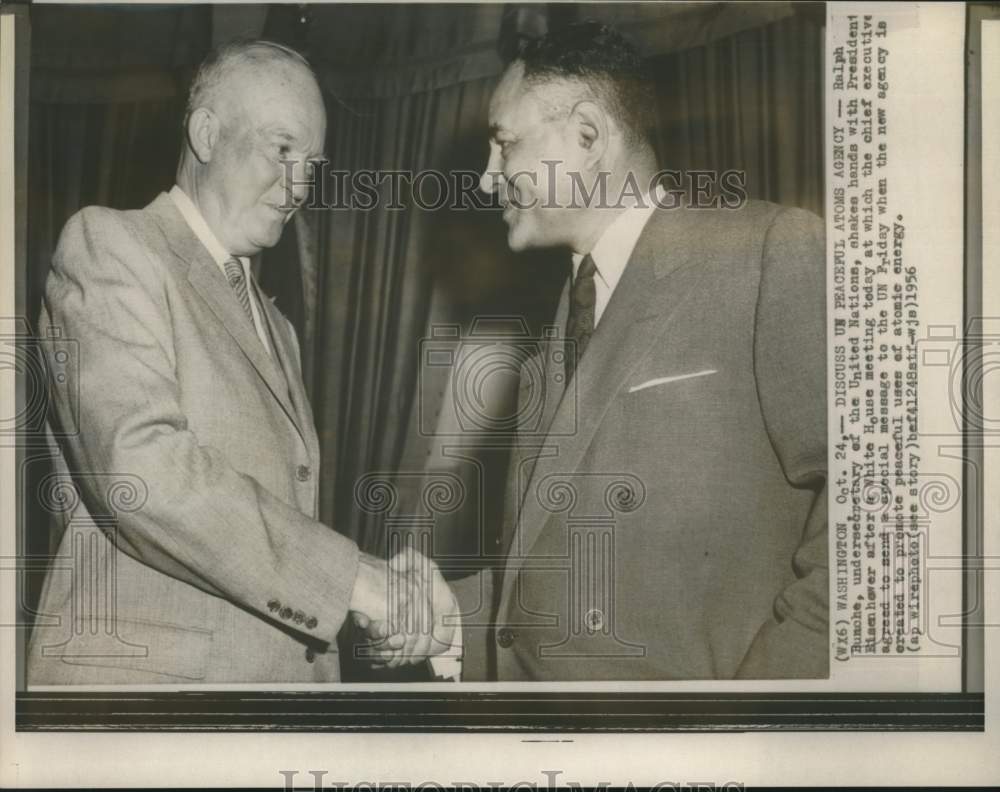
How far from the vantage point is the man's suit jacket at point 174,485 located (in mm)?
2865

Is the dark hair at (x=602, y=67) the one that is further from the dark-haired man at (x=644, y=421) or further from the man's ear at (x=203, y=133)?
the man's ear at (x=203, y=133)

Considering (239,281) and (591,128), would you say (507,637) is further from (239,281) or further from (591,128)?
(591,128)

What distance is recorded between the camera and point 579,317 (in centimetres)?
295

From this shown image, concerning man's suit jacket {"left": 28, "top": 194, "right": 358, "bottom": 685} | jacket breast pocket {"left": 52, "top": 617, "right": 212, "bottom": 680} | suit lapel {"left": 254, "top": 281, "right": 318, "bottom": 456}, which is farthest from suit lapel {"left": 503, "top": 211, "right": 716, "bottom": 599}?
jacket breast pocket {"left": 52, "top": 617, "right": 212, "bottom": 680}

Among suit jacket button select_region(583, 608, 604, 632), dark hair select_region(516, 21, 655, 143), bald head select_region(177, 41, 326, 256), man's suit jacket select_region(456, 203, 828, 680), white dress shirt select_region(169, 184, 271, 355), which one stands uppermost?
dark hair select_region(516, 21, 655, 143)

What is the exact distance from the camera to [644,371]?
2920 mm

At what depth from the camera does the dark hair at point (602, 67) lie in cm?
296

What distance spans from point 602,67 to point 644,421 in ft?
3.33

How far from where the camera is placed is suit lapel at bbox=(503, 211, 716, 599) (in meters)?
2.92

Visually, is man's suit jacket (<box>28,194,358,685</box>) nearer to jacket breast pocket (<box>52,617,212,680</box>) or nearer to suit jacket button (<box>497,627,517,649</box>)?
jacket breast pocket (<box>52,617,212,680</box>)

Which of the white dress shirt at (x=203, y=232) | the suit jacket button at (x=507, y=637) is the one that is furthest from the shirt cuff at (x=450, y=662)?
the white dress shirt at (x=203, y=232)

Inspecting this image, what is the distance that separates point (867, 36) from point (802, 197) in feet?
1.65

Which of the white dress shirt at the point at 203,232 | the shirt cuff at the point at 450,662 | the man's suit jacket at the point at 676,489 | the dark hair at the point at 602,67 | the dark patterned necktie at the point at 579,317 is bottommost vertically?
the shirt cuff at the point at 450,662

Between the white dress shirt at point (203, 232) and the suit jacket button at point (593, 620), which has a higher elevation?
the white dress shirt at point (203, 232)
